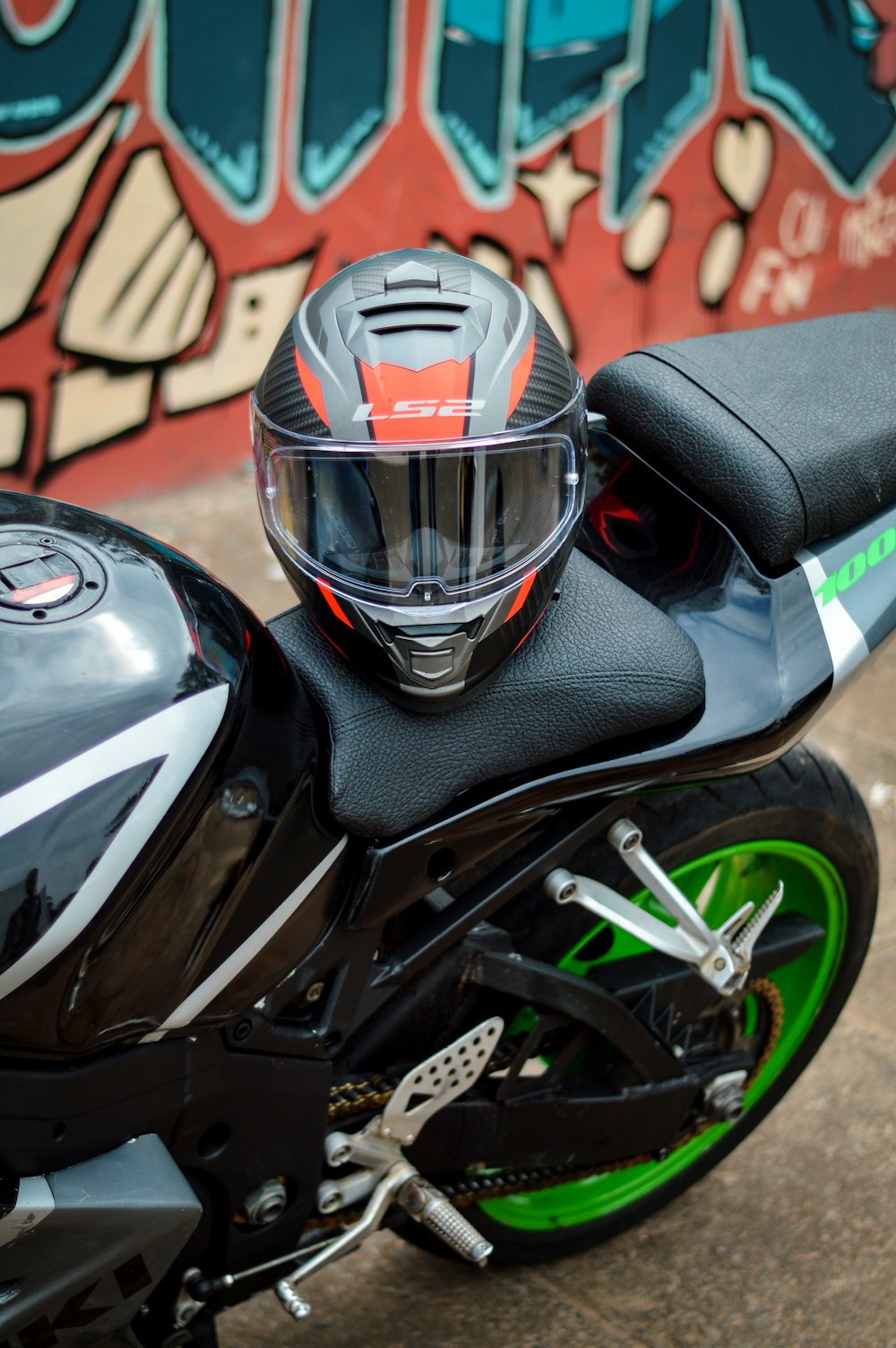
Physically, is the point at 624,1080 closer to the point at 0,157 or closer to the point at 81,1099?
the point at 81,1099

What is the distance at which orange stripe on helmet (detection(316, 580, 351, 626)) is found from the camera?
4.73 ft

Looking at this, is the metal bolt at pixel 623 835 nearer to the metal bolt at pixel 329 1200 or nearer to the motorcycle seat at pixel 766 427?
the motorcycle seat at pixel 766 427

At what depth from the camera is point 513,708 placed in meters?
1.52

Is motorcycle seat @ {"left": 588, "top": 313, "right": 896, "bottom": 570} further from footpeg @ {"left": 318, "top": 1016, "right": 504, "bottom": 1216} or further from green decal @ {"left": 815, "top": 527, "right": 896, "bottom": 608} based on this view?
footpeg @ {"left": 318, "top": 1016, "right": 504, "bottom": 1216}

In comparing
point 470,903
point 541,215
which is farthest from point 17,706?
point 541,215

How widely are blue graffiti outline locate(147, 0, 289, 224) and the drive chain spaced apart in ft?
11.2

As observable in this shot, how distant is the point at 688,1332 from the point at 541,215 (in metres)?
4.47

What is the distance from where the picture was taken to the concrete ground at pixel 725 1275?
2.01 meters

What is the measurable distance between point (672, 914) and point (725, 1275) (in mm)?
764

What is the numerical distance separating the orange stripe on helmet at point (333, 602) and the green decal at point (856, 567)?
66 centimetres

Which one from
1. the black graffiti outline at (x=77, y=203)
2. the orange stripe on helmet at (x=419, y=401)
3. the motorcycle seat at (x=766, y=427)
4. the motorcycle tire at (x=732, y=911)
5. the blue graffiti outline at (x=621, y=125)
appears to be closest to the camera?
the orange stripe on helmet at (x=419, y=401)

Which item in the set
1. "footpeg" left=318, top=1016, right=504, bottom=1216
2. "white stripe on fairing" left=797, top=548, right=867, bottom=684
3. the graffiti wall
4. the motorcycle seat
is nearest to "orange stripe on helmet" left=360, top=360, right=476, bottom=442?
the motorcycle seat

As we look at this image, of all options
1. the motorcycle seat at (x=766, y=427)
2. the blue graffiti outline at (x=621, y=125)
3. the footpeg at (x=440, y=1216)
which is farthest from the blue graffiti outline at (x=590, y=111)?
the footpeg at (x=440, y=1216)

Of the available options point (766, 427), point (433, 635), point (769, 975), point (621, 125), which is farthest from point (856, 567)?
point (621, 125)
